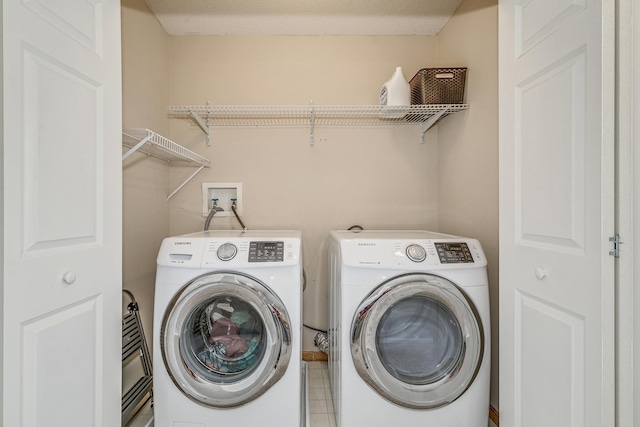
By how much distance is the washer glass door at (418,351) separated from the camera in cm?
125

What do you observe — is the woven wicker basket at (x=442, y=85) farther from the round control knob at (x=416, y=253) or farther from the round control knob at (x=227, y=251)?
the round control knob at (x=227, y=251)

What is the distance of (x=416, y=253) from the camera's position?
129cm

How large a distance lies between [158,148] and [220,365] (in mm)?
1252

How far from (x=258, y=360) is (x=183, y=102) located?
1.84 m

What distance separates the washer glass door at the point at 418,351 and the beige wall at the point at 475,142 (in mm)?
360

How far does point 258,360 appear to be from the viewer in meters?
1.31

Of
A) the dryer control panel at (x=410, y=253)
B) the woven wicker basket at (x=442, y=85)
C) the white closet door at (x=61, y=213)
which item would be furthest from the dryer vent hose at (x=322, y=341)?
the woven wicker basket at (x=442, y=85)

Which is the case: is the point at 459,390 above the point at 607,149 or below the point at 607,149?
below

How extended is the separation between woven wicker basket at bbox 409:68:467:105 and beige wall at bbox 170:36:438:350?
350 millimetres

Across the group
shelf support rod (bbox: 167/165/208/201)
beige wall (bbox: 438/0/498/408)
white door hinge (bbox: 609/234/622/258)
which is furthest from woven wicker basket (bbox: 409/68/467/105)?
shelf support rod (bbox: 167/165/208/201)

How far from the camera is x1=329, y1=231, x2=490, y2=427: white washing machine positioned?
1253 mm

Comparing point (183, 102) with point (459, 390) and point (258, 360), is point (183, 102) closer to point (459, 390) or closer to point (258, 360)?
point (258, 360)

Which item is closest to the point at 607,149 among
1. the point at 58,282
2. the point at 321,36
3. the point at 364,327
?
the point at 364,327

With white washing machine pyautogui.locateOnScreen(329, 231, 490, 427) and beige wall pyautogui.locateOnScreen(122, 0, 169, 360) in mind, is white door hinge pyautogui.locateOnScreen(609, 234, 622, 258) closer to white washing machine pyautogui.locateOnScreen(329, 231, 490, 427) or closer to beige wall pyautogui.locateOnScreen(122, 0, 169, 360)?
white washing machine pyautogui.locateOnScreen(329, 231, 490, 427)
